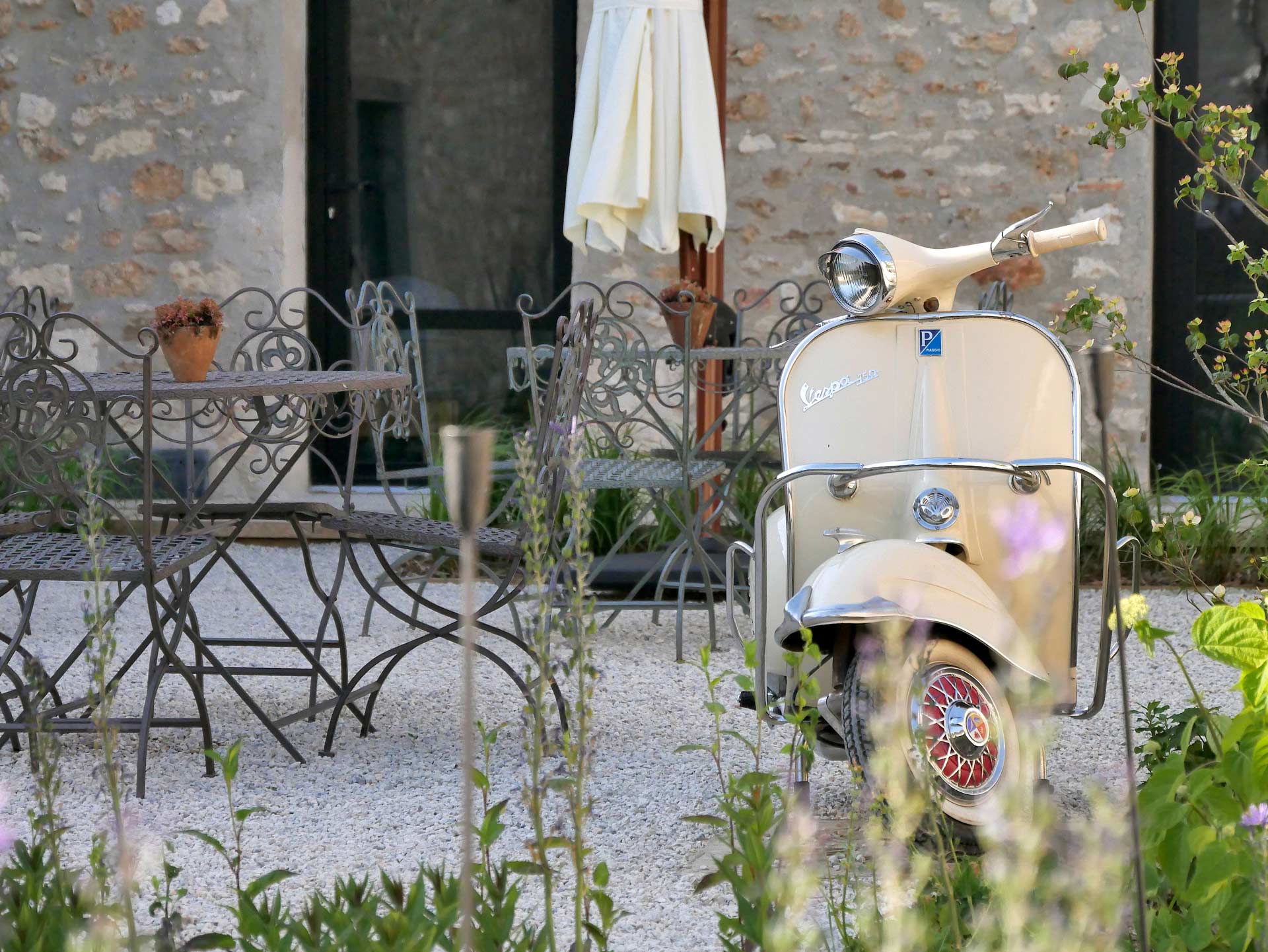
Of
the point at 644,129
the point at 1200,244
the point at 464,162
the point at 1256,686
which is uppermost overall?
the point at 464,162

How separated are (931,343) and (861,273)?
0.56ft

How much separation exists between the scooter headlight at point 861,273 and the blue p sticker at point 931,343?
0.29ft

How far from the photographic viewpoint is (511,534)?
10.1 feet

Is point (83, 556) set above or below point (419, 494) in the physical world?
above

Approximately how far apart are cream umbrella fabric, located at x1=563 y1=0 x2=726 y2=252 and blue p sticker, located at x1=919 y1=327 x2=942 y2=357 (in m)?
2.42

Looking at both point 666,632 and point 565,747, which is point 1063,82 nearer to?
point 666,632

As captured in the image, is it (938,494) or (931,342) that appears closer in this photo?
(938,494)

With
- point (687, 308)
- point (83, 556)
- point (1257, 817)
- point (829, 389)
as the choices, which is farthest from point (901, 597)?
point (687, 308)

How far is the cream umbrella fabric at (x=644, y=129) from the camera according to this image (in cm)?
487

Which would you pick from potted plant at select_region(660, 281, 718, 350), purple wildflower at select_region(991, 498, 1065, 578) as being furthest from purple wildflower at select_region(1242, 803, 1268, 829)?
potted plant at select_region(660, 281, 718, 350)

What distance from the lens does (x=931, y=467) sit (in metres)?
2.28

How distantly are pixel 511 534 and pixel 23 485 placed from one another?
3.16 ft

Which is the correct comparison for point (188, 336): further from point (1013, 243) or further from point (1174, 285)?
point (1174, 285)

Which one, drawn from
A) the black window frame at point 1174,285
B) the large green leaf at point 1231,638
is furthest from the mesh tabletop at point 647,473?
the black window frame at point 1174,285
